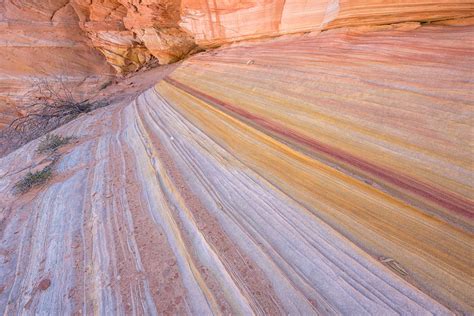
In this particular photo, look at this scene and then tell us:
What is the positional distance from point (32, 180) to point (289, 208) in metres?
2.22

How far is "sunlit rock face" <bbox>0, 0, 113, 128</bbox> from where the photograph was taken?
23.7 feet

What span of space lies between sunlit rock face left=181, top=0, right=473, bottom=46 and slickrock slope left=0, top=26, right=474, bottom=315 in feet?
0.63

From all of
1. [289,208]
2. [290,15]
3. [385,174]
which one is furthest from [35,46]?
[385,174]

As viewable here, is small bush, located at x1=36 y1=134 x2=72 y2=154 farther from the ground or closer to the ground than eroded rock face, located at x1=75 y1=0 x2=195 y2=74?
closer to the ground

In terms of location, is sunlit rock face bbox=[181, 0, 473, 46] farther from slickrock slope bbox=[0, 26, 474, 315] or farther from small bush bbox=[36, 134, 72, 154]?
small bush bbox=[36, 134, 72, 154]

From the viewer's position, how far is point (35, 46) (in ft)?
24.1

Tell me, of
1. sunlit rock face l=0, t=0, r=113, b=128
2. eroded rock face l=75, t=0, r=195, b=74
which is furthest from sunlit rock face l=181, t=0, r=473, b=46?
sunlit rock face l=0, t=0, r=113, b=128

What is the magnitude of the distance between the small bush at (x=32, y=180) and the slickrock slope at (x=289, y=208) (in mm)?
78

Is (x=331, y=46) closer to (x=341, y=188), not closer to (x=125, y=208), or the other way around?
(x=341, y=188)

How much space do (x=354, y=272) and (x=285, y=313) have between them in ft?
1.05

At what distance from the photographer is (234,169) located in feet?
5.82

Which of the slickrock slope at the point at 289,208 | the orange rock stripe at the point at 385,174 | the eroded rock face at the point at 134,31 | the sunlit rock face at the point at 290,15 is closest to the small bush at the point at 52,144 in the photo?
the slickrock slope at the point at 289,208

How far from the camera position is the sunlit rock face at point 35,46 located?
7.21 meters

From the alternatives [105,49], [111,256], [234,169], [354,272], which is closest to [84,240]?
[111,256]
